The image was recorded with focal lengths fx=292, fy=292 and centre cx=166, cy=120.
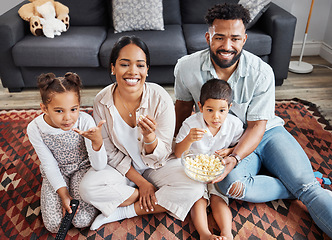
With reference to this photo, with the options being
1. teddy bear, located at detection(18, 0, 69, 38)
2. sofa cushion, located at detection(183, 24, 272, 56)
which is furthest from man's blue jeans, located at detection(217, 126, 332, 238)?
teddy bear, located at detection(18, 0, 69, 38)

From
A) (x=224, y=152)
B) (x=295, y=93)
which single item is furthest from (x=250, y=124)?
(x=295, y=93)

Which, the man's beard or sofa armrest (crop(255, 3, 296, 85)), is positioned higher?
the man's beard

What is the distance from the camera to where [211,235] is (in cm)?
134

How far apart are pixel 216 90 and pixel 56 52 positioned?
1.64 metres

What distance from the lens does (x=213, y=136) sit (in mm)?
1569

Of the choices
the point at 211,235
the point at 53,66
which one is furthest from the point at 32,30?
the point at 211,235

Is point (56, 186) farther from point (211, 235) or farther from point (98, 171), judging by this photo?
point (211, 235)

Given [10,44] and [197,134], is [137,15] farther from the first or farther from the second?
[197,134]

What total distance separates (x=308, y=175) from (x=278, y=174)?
0.14m

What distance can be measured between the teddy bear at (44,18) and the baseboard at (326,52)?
2867mm

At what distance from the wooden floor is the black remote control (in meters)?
1.30

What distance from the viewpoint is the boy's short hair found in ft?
4.77

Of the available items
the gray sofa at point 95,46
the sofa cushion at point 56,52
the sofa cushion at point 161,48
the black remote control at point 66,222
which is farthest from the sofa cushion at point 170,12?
the black remote control at point 66,222

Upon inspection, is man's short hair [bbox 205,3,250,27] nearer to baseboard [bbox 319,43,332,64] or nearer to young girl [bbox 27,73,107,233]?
young girl [bbox 27,73,107,233]
